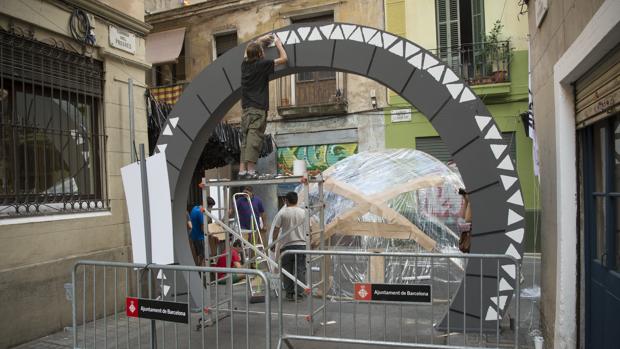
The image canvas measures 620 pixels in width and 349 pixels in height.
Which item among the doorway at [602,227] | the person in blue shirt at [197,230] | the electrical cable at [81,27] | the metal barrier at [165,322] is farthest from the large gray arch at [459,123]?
the person in blue shirt at [197,230]

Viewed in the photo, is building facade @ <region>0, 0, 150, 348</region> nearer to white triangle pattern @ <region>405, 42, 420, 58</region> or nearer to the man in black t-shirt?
the man in black t-shirt

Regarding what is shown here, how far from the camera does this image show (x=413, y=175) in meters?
8.00

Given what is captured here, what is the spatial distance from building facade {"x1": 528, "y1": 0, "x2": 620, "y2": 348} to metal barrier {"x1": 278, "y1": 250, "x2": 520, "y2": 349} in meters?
0.48

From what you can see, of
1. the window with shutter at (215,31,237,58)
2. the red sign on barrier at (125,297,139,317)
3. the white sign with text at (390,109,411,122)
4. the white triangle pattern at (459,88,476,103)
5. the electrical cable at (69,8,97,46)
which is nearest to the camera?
the red sign on barrier at (125,297,139,317)

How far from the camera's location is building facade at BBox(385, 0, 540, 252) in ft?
40.0

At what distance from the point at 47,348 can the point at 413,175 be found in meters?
5.69

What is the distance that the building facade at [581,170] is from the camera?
10.8 feet

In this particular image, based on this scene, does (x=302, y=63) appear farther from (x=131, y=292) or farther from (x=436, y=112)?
(x=131, y=292)

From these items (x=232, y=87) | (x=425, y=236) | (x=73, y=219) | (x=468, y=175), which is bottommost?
(x=425, y=236)

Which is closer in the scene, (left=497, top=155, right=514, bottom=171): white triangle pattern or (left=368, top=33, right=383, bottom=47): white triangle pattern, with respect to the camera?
(left=497, top=155, right=514, bottom=171): white triangle pattern

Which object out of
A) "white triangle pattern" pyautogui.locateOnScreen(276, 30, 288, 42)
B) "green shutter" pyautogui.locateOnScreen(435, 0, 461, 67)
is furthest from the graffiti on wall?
"white triangle pattern" pyautogui.locateOnScreen(276, 30, 288, 42)

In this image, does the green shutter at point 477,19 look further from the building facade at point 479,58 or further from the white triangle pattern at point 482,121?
the white triangle pattern at point 482,121

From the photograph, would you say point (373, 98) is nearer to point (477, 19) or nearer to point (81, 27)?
point (477, 19)

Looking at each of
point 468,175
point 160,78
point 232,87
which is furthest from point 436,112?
point 160,78
